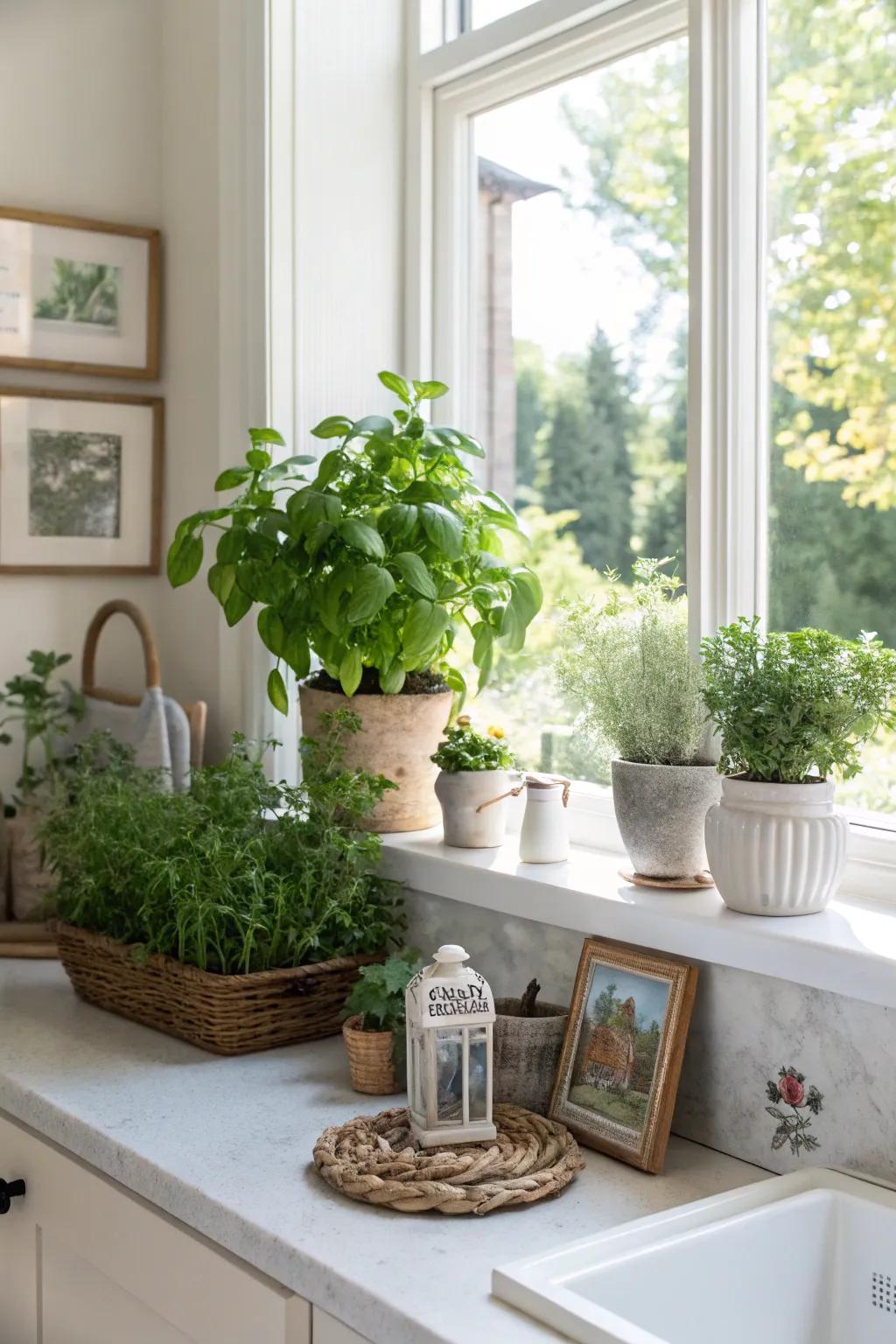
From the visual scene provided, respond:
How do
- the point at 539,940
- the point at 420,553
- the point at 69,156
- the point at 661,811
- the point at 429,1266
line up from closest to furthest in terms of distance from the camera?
the point at 429,1266
the point at 661,811
the point at 539,940
the point at 420,553
the point at 69,156

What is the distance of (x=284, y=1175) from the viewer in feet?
4.28

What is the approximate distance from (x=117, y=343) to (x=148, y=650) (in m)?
0.55

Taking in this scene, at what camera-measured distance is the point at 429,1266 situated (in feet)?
3.70

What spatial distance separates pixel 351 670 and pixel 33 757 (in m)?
0.73

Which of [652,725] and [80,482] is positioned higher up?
[80,482]

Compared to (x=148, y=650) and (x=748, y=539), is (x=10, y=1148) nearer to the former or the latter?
(x=148, y=650)

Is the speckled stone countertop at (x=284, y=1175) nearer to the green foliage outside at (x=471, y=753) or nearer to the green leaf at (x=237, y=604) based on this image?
the green foliage outside at (x=471, y=753)

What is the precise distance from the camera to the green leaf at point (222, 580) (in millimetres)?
1916

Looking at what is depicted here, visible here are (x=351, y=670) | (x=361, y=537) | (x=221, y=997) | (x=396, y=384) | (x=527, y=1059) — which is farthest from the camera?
(x=396, y=384)

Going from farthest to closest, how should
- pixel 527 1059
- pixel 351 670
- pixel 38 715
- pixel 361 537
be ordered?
1. pixel 38 715
2. pixel 351 670
3. pixel 361 537
4. pixel 527 1059

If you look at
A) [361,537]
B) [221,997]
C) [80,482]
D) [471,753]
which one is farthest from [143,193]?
[221,997]

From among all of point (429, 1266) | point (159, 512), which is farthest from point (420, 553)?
point (429, 1266)

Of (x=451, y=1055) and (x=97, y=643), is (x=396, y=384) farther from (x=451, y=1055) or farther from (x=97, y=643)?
(x=451, y=1055)

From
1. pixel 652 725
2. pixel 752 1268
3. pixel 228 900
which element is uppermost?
pixel 652 725
